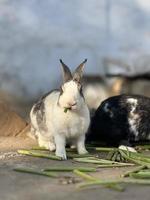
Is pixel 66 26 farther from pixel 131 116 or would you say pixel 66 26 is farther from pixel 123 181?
pixel 123 181

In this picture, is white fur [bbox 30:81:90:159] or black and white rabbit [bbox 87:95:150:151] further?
black and white rabbit [bbox 87:95:150:151]

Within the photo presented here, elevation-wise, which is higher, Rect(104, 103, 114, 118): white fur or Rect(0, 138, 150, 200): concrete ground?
Rect(104, 103, 114, 118): white fur

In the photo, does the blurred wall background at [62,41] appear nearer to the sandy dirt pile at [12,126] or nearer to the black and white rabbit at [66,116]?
the sandy dirt pile at [12,126]

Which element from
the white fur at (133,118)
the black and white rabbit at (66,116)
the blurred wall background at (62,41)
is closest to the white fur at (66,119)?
the black and white rabbit at (66,116)

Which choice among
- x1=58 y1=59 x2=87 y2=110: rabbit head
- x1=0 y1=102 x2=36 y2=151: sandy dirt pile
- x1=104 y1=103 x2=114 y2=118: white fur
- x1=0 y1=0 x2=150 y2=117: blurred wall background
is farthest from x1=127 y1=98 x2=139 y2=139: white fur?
x1=0 y1=102 x2=36 y2=151: sandy dirt pile

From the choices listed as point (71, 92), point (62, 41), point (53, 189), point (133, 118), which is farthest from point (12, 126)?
point (53, 189)

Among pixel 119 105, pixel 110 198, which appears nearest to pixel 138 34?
pixel 119 105

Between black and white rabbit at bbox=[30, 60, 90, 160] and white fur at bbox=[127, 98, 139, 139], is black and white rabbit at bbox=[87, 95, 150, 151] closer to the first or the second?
white fur at bbox=[127, 98, 139, 139]
